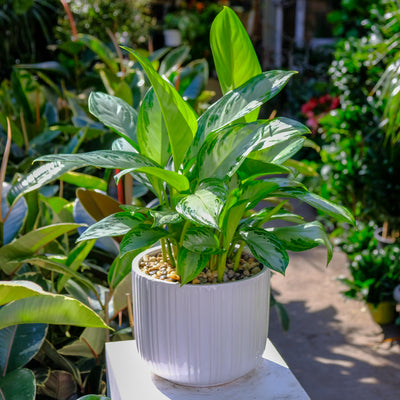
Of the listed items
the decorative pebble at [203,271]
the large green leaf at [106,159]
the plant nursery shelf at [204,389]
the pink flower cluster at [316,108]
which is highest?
the large green leaf at [106,159]

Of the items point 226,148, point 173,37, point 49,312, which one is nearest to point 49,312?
point 49,312

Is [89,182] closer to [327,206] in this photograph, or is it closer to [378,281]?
[327,206]

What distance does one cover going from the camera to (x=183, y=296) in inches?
31.6

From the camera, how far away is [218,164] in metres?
0.83

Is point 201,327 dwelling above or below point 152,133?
below

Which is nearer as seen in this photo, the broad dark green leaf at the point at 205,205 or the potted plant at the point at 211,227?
the broad dark green leaf at the point at 205,205

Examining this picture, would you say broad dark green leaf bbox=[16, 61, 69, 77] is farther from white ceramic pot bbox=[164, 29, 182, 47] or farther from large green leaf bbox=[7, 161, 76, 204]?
white ceramic pot bbox=[164, 29, 182, 47]

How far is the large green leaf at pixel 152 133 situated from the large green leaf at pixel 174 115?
0.17ft

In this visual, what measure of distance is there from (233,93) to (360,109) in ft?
8.41

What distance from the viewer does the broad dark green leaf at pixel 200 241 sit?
793 millimetres

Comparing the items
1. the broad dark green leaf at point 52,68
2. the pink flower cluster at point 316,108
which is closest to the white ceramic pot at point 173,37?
the pink flower cluster at point 316,108

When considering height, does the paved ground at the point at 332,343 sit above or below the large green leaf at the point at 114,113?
below

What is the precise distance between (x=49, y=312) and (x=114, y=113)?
36 centimetres

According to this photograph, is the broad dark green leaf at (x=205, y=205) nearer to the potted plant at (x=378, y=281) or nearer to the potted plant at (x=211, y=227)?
the potted plant at (x=211, y=227)
